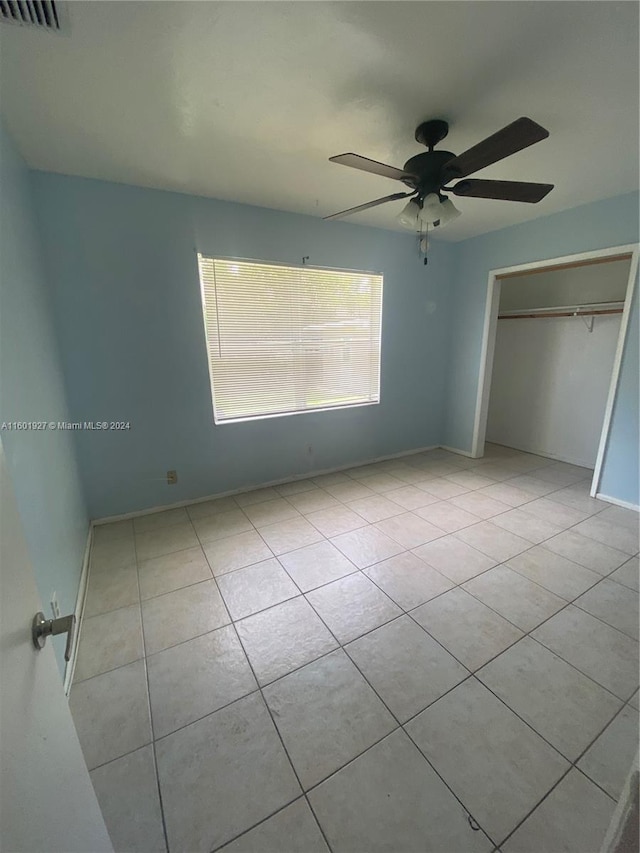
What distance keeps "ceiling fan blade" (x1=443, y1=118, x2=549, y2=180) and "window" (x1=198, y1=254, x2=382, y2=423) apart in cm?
165

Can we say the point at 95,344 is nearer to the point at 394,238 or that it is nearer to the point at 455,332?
the point at 394,238

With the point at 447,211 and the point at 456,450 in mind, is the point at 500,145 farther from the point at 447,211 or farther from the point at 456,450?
the point at 456,450

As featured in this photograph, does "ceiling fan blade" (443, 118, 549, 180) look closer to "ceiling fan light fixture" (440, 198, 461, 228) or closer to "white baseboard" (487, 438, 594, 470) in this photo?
"ceiling fan light fixture" (440, 198, 461, 228)

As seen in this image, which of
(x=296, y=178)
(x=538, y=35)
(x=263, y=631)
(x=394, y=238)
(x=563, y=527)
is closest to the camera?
(x=538, y=35)

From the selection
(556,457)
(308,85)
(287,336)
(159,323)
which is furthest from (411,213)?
(556,457)

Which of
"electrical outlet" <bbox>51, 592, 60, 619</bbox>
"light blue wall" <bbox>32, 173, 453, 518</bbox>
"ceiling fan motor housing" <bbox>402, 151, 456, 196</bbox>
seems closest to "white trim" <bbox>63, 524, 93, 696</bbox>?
"electrical outlet" <bbox>51, 592, 60, 619</bbox>

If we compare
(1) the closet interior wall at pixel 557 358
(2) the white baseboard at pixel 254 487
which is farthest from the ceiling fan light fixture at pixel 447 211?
(2) the white baseboard at pixel 254 487

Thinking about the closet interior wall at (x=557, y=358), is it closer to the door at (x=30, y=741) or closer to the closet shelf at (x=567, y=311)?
the closet shelf at (x=567, y=311)

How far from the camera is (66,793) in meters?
0.67

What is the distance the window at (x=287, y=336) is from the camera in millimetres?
2815

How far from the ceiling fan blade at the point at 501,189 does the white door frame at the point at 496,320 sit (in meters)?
1.47

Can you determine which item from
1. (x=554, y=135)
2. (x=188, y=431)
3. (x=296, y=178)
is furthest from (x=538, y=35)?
(x=188, y=431)

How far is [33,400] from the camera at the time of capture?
1.64 meters

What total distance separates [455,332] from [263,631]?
148 inches
